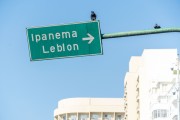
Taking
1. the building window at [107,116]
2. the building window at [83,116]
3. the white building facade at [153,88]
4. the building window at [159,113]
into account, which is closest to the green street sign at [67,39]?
the white building facade at [153,88]

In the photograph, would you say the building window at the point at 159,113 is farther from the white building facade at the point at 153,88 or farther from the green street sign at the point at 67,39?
the green street sign at the point at 67,39

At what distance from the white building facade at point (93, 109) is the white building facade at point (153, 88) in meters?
33.8

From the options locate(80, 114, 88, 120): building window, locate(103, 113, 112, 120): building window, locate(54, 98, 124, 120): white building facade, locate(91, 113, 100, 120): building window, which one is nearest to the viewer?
locate(54, 98, 124, 120): white building facade

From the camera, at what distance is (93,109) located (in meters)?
145

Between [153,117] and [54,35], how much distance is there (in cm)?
6593

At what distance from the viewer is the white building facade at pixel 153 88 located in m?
79.9

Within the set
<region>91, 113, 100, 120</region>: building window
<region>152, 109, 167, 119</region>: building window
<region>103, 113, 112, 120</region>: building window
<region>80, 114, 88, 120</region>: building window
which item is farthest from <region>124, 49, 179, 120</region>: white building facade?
<region>80, 114, 88, 120</region>: building window

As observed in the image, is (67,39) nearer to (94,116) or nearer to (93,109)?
(93,109)

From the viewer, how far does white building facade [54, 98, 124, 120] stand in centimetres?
14409

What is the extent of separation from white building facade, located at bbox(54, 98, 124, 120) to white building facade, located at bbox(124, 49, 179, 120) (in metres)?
33.8

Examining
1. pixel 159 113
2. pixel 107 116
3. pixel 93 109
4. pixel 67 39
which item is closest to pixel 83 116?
pixel 93 109

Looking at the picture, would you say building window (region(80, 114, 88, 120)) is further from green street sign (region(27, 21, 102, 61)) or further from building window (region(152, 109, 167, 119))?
green street sign (region(27, 21, 102, 61))

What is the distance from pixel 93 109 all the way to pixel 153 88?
193 feet

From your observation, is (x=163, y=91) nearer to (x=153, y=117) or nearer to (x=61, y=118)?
(x=153, y=117)
